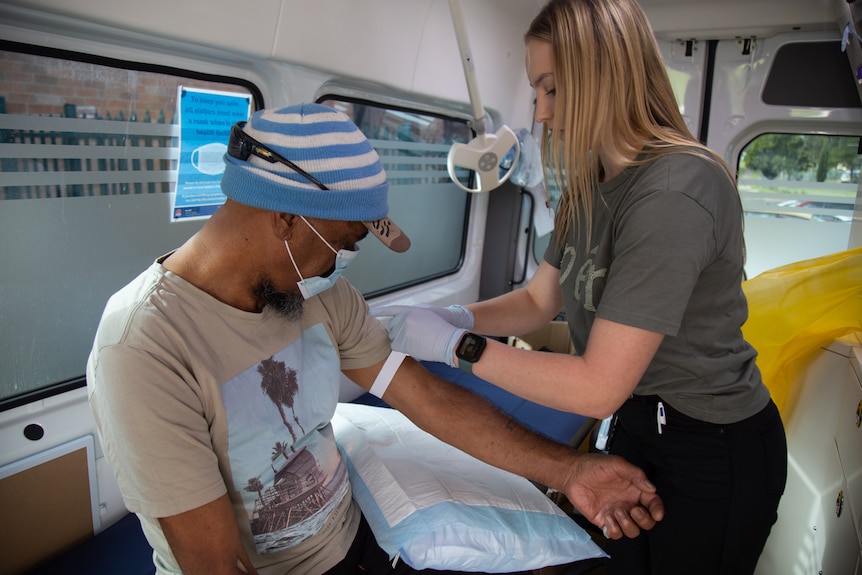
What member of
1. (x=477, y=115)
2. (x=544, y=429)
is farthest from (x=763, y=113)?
(x=544, y=429)

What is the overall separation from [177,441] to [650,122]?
1.38 metres

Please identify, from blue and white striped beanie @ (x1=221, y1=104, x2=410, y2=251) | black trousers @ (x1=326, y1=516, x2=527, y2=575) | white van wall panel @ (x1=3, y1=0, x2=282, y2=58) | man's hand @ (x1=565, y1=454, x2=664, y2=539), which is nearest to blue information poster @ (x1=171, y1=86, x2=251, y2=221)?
white van wall panel @ (x1=3, y1=0, x2=282, y2=58)

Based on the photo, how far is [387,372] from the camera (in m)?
2.04

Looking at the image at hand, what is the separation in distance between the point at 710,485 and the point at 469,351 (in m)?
0.74

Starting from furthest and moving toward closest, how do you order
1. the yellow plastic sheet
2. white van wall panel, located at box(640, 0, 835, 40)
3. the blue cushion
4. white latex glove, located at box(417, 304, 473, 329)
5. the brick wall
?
1. white van wall panel, located at box(640, 0, 835, 40)
2. the blue cushion
3. the yellow plastic sheet
4. white latex glove, located at box(417, 304, 473, 329)
5. the brick wall

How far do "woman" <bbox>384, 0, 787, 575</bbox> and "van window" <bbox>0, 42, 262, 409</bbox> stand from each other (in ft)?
3.64

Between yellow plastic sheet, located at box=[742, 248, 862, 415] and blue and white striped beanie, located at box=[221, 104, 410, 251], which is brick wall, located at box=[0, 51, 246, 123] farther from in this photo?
yellow plastic sheet, located at box=[742, 248, 862, 415]

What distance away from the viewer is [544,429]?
3131mm

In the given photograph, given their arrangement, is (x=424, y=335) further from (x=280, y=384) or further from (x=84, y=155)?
(x=84, y=155)

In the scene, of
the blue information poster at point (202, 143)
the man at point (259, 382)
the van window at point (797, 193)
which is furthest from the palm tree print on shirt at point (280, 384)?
the van window at point (797, 193)

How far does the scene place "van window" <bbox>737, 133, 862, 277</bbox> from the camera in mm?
3680

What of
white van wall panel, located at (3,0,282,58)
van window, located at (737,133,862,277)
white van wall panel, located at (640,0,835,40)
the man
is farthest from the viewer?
van window, located at (737,133,862,277)

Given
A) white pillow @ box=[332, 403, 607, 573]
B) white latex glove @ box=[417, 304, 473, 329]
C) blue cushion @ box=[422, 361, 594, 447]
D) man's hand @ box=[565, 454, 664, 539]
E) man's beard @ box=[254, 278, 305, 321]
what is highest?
man's beard @ box=[254, 278, 305, 321]

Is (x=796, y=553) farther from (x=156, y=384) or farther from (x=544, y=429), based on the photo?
(x=156, y=384)
